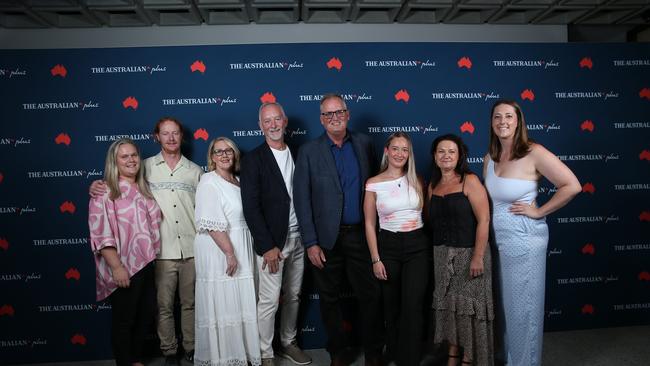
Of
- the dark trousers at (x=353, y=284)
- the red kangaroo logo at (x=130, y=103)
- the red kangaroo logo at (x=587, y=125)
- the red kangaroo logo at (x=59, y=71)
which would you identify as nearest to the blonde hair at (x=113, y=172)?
the red kangaroo logo at (x=130, y=103)

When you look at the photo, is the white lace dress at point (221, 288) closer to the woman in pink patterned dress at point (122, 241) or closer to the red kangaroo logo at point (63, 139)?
the woman in pink patterned dress at point (122, 241)

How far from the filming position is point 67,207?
2873 mm

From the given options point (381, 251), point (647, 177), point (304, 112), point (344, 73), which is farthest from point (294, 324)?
point (647, 177)

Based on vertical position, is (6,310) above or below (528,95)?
below

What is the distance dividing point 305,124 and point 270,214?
886mm

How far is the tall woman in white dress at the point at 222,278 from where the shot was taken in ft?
7.66

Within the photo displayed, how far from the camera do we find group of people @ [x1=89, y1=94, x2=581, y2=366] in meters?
2.12

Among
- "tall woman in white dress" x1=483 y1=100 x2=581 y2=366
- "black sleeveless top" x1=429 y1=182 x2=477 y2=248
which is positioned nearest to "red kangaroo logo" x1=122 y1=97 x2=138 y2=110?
"black sleeveless top" x1=429 y1=182 x2=477 y2=248

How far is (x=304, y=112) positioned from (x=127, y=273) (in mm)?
1653

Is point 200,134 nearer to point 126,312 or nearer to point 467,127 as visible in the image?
point 126,312

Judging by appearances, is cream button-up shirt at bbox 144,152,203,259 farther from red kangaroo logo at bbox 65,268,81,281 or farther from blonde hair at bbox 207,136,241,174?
red kangaroo logo at bbox 65,268,81,281

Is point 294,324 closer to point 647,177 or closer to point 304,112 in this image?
point 304,112

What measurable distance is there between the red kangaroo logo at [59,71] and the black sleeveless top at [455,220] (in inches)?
113

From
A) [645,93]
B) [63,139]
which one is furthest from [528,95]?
[63,139]
